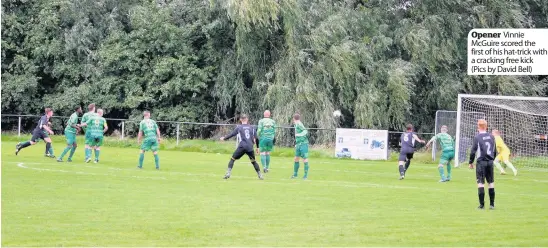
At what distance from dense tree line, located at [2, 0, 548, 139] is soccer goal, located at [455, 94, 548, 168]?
5.53 m

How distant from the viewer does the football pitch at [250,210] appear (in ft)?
41.9

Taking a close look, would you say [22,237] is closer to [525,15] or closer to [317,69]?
[317,69]

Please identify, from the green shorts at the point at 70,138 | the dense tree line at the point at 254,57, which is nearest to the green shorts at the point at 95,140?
the green shorts at the point at 70,138

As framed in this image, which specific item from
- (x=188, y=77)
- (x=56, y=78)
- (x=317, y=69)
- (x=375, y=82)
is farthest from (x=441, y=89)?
(x=56, y=78)

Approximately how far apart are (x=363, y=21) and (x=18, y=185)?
92.8 feet

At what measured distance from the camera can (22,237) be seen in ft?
40.0

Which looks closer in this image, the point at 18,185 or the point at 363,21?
the point at 18,185

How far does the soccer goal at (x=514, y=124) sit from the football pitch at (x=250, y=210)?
9.15m

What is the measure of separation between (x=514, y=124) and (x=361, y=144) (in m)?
7.18

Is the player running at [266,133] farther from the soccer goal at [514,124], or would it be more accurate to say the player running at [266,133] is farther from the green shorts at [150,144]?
the soccer goal at [514,124]

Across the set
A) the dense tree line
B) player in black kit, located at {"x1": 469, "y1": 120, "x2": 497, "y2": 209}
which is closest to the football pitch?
player in black kit, located at {"x1": 469, "y1": 120, "x2": 497, "y2": 209}

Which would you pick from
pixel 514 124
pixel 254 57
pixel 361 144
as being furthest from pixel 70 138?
pixel 514 124

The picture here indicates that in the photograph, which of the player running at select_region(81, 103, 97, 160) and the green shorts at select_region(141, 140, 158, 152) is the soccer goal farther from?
the player running at select_region(81, 103, 97, 160)

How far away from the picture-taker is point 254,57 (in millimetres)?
45219
